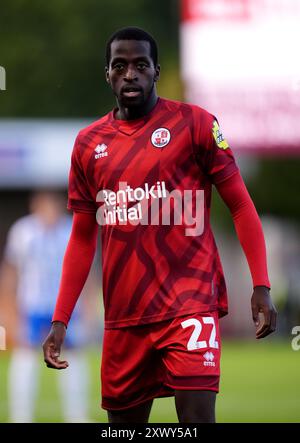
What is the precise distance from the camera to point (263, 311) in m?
5.43

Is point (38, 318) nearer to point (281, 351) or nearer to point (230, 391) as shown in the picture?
point (230, 391)

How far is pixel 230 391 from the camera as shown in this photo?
1300cm

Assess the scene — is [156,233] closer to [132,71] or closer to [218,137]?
[218,137]

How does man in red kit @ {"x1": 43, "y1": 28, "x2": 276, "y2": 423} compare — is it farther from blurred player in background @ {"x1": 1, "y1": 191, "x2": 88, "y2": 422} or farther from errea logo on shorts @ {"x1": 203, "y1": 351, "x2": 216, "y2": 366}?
blurred player in background @ {"x1": 1, "y1": 191, "x2": 88, "y2": 422}

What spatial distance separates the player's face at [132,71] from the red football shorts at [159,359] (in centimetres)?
101

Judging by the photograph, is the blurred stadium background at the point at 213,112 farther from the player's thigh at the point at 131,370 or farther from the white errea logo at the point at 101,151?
the player's thigh at the point at 131,370

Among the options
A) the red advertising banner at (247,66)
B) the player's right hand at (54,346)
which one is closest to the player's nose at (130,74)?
the player's right hand at (54,346)

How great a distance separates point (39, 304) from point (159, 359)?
5.27m

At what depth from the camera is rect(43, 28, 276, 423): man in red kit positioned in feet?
18.4

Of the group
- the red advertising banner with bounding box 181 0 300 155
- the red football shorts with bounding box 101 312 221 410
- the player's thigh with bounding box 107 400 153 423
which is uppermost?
the red advertising banner with bounding box 181 0 300 155

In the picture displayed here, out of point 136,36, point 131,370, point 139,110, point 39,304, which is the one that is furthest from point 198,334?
point 39,304

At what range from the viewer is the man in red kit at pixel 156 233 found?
5609 millimetres

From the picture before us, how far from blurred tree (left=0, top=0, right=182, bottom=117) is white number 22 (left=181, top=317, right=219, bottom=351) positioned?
3456cm

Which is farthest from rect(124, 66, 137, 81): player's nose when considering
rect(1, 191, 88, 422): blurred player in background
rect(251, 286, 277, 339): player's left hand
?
rect(1, 191, 88, 422): blurred player in background
